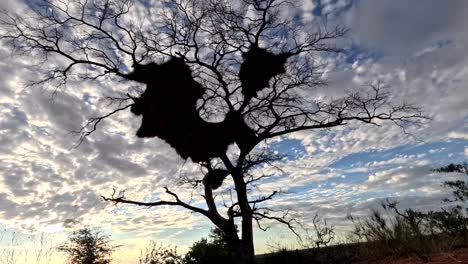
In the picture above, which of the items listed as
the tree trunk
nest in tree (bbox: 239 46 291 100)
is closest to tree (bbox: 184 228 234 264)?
the tree trunk

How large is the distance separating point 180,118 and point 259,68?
3.55 metres

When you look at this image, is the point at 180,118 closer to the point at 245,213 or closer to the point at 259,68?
the point at 259,68

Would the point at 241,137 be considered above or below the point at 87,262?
above

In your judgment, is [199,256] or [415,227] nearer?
[415,227]

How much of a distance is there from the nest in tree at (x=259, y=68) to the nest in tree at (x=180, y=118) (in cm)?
134

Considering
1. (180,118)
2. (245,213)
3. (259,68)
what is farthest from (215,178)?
(259,68)

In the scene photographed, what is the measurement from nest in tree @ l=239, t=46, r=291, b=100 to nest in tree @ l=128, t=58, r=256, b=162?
1342 millimetres

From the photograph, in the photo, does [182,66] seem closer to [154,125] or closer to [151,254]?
[154,125]

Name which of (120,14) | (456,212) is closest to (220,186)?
(120,14)

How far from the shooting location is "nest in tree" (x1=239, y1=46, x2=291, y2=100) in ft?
47.8

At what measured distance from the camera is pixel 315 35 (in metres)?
14.7

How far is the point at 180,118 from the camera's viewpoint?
14352 mm

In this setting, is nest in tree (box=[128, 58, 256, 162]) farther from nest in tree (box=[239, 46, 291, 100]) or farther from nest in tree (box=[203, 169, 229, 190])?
nest in tree (box=[239, 46, 291, 100])

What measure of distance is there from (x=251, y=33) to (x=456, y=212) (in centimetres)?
921
